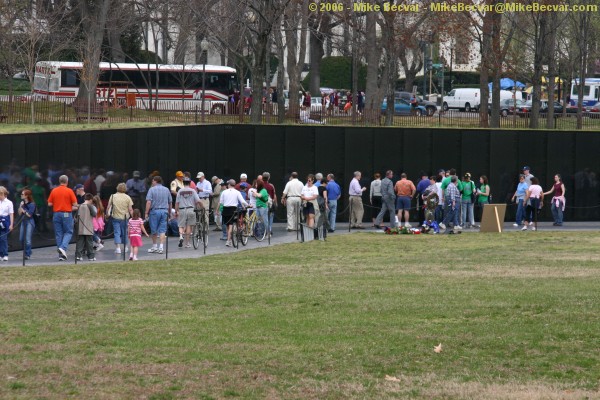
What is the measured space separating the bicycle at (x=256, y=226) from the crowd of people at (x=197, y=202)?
0.22 metres

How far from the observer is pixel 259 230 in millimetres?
28016

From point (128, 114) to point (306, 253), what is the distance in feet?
55.7

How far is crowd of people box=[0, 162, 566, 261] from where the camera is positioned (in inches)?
898

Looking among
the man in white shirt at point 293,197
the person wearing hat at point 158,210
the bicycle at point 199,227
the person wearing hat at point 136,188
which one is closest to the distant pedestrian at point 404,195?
the man in white shirt at point 293,197

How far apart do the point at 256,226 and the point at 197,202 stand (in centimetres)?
286

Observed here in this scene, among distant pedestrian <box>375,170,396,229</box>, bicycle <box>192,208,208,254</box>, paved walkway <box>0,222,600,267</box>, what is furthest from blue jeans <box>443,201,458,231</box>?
bicycle <box>192,208,208,254</box>

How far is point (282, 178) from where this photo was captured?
1369 inches

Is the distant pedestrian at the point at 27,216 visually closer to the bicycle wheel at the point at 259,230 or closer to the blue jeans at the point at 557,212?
the bicycle wheel at the point at 259,230

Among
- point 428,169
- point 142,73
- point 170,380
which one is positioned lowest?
point 170,380

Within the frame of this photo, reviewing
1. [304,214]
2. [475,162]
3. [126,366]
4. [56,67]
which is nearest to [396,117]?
[475,162]

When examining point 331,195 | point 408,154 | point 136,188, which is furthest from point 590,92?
point 136,188

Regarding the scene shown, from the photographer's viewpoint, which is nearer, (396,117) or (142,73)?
(396,117)

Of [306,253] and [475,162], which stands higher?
[475,162]

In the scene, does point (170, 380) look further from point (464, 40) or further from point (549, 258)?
point (464, 40)
